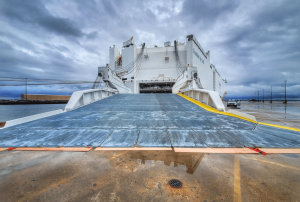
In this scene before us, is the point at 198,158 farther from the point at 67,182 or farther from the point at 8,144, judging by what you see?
the point at 8,144

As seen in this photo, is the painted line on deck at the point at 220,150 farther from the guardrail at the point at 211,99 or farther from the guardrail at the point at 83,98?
the guardrail at the point at 83,98

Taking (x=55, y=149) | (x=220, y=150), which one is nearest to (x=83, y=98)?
(x=55, y=149)

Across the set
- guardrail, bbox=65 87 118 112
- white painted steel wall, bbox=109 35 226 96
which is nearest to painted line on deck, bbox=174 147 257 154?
guardrail, bbox=65 87 118 112

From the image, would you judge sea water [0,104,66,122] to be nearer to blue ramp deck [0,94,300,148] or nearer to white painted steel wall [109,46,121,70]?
white painted steel wall [109,46,121,70]

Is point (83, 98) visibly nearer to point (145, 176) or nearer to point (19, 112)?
point (145, 176)

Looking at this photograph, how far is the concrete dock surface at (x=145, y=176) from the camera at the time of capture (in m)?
1.59

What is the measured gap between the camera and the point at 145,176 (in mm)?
1973

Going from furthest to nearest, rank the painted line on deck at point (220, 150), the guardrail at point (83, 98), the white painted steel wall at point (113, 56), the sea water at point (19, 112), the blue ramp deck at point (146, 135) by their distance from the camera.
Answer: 1. the white painted steel wall at point (113, 56)
2. the sea water at point (19, 112)
3. the guardrail at point (83, 98)
4. the blue ramp deck at point (146, 135)
5. the painted line on deck at point (220, 150)

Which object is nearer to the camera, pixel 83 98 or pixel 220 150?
pixel 220 150

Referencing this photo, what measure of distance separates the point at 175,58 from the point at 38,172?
2155cm

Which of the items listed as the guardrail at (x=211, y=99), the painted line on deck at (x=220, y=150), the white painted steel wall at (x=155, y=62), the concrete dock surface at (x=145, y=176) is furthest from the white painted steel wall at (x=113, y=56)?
the painted line on deck at (x=220, y=150)

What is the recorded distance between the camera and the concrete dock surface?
159cm

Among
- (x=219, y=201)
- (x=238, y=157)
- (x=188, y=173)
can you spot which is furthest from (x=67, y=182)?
(x=238, y=157)

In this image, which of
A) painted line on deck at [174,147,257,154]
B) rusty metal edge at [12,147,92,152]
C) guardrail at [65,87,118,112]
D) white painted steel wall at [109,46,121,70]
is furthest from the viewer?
white painted steel wall at [109,46,121,70]
